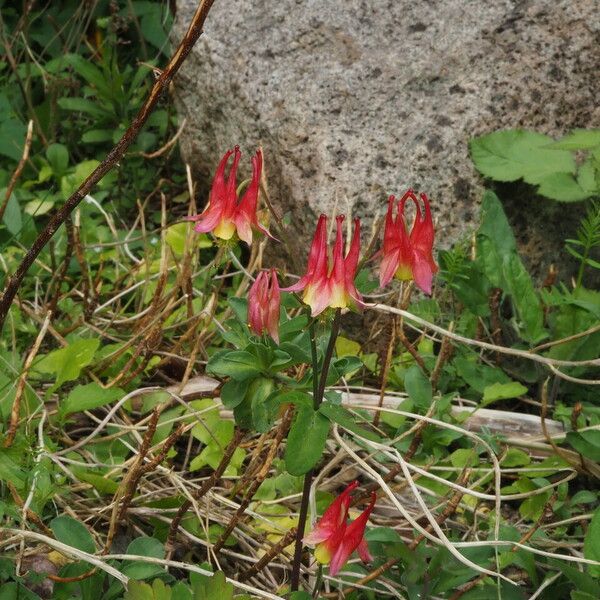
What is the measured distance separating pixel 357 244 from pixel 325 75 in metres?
1.42

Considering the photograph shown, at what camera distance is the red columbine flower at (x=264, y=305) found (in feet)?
5.76

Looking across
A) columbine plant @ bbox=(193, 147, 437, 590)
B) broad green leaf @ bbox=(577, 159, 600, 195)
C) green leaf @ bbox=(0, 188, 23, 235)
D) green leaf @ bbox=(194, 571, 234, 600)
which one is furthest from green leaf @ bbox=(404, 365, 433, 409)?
green leaf @ bbox=(0, 188, 23, 235)

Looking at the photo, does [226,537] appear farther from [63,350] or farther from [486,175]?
[486,175]

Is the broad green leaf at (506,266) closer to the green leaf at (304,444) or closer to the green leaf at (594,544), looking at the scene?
the green leaf at (594,544)

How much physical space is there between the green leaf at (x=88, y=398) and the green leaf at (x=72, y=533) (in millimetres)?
392

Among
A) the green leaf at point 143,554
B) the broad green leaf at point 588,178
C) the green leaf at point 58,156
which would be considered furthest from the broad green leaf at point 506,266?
the green leaf at point 58,156

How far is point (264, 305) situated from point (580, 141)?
3.74ft

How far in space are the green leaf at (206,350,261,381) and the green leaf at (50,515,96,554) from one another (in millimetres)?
407

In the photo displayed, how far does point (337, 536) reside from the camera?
179 cm

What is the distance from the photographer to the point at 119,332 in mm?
2814

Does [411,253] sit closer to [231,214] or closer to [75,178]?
[231,214]

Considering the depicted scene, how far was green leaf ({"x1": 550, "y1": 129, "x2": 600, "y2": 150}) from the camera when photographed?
2.51 meters

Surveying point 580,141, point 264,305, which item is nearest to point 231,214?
point 264,305

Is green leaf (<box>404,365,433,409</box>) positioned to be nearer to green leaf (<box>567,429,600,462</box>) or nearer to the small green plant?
green leaf (<box>567,429,600,462</box>)
